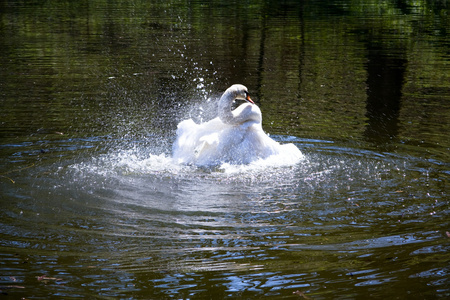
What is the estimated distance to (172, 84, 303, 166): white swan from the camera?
8.49 meters

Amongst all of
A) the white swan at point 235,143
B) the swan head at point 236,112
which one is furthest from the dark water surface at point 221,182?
the swan head at point 236,112

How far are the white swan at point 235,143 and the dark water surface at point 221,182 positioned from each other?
291mm

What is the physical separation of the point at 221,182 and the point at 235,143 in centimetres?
98

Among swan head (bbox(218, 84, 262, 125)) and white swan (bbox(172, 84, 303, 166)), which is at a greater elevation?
swan head (bbox(218, 84, 262, 125))

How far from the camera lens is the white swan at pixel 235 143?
334 inches

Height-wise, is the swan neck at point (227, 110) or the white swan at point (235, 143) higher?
the swan neck at point (227, 110)

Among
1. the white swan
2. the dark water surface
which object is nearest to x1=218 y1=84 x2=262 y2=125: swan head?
the white swan

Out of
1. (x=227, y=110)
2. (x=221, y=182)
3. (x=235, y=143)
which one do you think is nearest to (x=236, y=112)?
(x=227, y=110)

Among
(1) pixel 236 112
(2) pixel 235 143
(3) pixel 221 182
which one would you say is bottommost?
(3) pixel 221 182

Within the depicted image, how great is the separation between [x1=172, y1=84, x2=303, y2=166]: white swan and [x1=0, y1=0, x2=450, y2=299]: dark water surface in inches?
11.5

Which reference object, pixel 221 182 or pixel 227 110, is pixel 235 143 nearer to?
pixel 227 110

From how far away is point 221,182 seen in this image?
25.4 feet

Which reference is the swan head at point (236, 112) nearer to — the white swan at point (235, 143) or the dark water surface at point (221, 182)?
the white swan at point (235, 143)

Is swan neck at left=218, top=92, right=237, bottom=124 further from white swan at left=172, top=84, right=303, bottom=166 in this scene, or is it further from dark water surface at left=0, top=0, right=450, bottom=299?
dark water surface at left=0, top=0, right=450, bottom=299
